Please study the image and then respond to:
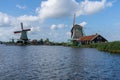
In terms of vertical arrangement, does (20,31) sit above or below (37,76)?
above

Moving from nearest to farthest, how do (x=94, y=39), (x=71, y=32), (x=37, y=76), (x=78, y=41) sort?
(x=37, y=76) < (x=94, y=39) < (x=78, y=41) < (x=71, y=32)

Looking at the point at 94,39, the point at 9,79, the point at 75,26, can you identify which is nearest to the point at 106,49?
the point at 94,39

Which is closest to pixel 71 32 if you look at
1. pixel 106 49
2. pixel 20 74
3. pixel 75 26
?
pixel 75 26

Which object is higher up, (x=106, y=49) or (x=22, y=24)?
(x=22, y=24)

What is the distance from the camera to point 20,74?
20922mm

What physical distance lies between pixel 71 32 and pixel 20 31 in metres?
36.9

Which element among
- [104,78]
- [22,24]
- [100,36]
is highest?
[22,24]

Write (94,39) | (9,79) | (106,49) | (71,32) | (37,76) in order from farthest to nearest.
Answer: (71,32), (94,39), (106,49), (37,76), (9,79)

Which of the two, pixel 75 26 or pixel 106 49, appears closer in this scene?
pixel 106 49

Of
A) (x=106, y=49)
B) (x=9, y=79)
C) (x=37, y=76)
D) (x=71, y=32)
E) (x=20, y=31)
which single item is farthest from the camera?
(x=20, y=31)

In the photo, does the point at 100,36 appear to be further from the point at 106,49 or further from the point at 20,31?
the point at 20,31

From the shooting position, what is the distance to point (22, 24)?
5276 inches

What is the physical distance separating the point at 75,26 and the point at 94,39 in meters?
16.2

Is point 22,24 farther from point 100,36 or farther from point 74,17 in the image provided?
point 100,36
